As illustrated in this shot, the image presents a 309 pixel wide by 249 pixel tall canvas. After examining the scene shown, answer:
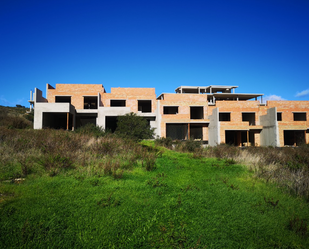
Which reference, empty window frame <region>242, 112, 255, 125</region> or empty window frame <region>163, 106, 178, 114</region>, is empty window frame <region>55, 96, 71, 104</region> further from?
empty window frame <region>242, 112, 255, 125</region>

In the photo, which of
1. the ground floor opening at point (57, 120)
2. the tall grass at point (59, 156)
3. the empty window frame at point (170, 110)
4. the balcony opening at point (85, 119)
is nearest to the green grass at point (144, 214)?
the tall grass at point (59, 156)

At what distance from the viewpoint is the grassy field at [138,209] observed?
3326mm

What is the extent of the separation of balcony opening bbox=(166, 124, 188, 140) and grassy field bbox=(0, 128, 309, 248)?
62.0 feet

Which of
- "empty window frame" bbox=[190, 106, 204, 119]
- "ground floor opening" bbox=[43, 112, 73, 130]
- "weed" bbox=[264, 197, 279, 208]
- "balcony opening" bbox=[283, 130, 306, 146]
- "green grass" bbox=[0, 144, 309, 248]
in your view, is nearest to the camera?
"green grass" bbox=[0, 144, 309, 248]

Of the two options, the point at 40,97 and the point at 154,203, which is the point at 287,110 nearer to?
the point at 154,203

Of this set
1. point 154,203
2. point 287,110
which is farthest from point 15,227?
point 287,110

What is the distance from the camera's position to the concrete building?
2578cm

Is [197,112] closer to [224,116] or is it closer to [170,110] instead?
[224,116]

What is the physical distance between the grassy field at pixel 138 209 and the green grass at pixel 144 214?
0.6 inches

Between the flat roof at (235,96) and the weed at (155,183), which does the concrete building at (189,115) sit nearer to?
the flat roof at (235,96)

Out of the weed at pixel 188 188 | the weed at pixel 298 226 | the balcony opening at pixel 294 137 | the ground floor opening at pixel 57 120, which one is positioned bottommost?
the weed at pixel 298 226

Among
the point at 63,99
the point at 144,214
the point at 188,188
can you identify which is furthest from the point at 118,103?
the point at 144,214

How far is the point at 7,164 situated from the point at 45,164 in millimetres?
1365

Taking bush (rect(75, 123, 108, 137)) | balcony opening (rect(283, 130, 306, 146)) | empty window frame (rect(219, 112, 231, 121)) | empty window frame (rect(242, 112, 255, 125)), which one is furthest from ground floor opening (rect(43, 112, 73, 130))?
balcony opening (rect(283, 130, 306, 146))
